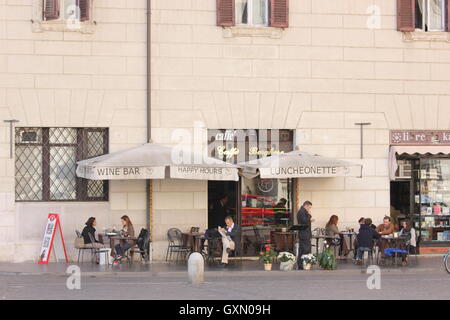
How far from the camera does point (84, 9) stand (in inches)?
938

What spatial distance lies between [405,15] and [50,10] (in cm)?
954

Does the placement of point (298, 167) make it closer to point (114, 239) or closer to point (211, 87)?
point (211, 87)

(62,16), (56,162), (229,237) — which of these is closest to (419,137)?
(229,237)

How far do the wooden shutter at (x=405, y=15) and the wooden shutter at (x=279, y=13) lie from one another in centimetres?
317

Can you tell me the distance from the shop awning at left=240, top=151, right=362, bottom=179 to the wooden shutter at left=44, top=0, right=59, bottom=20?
6.18m

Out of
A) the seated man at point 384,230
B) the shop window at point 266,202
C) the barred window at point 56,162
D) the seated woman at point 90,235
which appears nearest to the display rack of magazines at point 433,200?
the seated man at point 384,230

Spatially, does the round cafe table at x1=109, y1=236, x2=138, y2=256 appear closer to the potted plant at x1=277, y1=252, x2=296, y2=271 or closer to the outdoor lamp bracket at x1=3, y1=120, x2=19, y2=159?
the outdoor lamp bracket at x1=3, y1=120, x2=19, y2=159

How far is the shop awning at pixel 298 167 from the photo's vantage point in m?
23.0

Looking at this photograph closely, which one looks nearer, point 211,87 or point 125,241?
point 125,241

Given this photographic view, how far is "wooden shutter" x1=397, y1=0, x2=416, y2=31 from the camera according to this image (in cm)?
2520

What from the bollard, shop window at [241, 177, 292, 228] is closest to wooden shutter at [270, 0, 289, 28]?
shop window at [241, 177, 292, 228]

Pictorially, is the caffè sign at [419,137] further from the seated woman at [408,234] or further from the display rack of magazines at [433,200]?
the seated woman at [408,234]

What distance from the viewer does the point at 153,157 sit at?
22781mm

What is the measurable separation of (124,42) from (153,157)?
3364 mm
